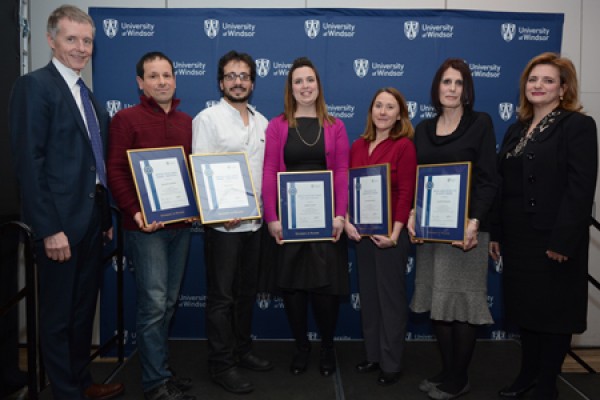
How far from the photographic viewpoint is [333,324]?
9.21 feet

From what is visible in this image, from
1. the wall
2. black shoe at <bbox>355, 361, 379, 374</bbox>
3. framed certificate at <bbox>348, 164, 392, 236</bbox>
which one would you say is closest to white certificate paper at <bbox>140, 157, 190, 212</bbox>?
framed certificate at <bbox>348, 164, 392, 236</bbox>

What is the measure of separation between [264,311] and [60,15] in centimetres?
254

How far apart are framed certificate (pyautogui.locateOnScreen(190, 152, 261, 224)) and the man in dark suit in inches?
20.8

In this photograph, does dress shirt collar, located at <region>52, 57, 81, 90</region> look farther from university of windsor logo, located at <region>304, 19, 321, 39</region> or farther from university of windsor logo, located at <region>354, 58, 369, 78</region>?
university of windsor logo, located at <region>354, 58, 369, 78</region>

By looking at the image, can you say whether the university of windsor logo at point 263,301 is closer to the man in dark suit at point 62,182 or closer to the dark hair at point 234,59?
the man in dark suit at point 62,182

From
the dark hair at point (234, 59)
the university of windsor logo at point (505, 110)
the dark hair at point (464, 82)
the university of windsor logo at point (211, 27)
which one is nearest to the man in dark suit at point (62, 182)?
the dark hair at point (234, 59)

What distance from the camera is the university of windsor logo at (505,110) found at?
3.61 meters

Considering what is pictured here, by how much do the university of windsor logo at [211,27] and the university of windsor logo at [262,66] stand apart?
1.30ft

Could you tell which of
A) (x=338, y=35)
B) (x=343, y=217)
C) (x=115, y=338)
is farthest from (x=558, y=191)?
(x=115, y=338)

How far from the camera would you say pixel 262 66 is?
3541 millimetres

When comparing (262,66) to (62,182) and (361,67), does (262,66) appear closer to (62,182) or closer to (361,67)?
(361,67)

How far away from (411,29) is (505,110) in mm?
1017

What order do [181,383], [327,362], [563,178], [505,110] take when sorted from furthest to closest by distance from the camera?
[505,110], [327,362], [181,383], [563,178]

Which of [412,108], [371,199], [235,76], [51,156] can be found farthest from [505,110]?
[51,156]
